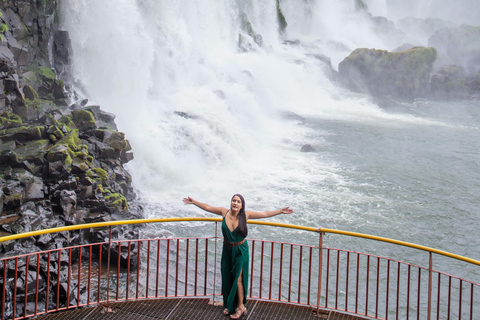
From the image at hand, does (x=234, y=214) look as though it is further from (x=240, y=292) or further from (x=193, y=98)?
(x=193, y=98)

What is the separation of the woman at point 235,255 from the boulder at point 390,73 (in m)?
43.5

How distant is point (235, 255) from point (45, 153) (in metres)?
10.6

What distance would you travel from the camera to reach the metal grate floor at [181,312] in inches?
253

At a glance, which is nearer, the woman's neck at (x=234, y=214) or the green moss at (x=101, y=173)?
the woman's neck at (x=234, y=214)

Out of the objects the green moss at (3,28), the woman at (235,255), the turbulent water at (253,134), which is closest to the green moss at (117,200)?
the turbulent water at (253,134)

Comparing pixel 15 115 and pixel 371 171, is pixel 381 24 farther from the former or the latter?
pixel 15 115

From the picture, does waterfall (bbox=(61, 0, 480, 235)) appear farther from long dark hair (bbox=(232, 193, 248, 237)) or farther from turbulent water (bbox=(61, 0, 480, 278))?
long dark hair (bbox=(232, 193, 248, 237))

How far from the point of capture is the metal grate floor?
21.1 feet

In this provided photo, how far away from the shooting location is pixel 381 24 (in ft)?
244

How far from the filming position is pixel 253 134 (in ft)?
93.5

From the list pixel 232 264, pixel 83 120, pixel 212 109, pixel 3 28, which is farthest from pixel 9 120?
pixel 212 109

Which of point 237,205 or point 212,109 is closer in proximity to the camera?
point 237,205

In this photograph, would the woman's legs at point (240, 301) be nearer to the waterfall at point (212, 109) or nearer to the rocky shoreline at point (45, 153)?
the rocky shoreline at point (45, 153)

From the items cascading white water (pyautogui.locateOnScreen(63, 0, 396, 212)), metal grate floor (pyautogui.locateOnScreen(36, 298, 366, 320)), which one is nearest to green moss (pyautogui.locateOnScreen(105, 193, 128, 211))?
cascading white water (pyautogui.locateOnScreen(63, 0, 396, 212))
